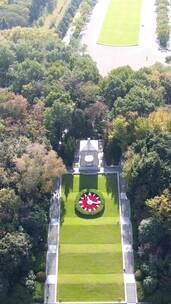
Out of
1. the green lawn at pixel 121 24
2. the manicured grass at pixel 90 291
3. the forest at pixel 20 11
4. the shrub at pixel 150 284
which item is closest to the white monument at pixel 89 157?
the manicured grass at pixel 90 291

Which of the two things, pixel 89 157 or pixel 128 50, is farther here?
pixel 128 50

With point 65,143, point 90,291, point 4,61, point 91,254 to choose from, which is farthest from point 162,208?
point 4,61

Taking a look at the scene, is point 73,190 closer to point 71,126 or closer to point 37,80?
point 71,126

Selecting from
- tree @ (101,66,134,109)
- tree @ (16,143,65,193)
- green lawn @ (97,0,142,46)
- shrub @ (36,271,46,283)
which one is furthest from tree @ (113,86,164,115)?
green lawn @ (97,0,142,46)

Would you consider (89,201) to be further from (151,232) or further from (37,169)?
(151,232)

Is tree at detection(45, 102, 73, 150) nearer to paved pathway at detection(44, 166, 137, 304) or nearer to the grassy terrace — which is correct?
paved pathway at detection(44, 166, 137, 304)

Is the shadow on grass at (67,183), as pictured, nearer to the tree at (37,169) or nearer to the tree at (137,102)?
the tree at (37,169)
